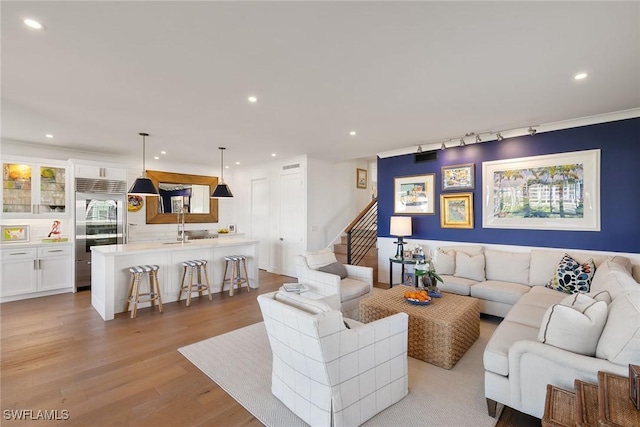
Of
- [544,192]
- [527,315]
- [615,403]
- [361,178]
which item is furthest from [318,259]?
[361,178]

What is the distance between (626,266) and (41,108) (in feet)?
23.8

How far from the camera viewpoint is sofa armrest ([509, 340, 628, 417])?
1.68m

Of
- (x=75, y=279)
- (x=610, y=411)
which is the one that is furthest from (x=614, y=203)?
(x=75, y=279)

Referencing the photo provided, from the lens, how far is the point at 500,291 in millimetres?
3732

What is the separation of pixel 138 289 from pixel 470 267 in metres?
4.86

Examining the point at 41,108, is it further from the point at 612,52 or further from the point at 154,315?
the point at 612,52

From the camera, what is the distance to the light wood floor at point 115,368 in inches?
81.7

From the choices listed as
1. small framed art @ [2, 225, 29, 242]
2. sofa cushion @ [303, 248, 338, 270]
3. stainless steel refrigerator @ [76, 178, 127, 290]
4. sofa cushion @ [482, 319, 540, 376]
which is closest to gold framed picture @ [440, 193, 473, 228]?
sofa cushion @ [303, 248, 338, 270]

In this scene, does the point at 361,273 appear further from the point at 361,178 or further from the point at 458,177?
the point at 361,178

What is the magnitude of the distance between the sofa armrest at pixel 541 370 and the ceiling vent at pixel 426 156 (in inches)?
156

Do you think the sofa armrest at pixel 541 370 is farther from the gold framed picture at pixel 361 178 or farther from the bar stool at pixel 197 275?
the gold framed picture at pixel 361 178

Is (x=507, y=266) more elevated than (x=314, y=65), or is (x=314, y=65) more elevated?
(x=314, y=65)

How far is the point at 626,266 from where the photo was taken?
3.38m

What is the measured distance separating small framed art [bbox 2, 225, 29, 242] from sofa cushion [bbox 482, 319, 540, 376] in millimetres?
7259
